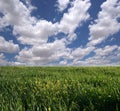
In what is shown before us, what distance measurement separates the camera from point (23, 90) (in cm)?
1013

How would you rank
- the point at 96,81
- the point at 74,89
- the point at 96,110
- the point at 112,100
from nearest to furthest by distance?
the point at 96,110
the point at 112,100
the point at 74,89
the point at 96,81

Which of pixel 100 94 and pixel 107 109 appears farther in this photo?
pixel 100 94

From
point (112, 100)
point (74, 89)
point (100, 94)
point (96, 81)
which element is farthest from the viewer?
point (96, 81)

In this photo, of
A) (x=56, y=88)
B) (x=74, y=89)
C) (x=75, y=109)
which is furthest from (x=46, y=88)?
(x=75, y=109)

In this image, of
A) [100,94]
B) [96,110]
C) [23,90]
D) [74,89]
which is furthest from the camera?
[23,90]

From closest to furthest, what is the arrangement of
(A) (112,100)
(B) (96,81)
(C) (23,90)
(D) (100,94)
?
(A) (112,100), (D) (100,94), (C) (23,90), (B) (96,81)

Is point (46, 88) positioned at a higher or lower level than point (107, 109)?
higher

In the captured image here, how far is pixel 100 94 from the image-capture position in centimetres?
728

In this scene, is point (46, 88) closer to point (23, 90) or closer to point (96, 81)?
point (23, 90)

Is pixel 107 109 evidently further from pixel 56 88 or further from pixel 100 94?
pixel 56 88

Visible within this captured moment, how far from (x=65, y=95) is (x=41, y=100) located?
33.5 inches

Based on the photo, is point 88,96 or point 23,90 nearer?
point 88,96

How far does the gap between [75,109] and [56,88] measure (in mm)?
2453

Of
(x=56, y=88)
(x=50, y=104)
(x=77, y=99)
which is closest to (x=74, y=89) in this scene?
(x=56, y=88)
